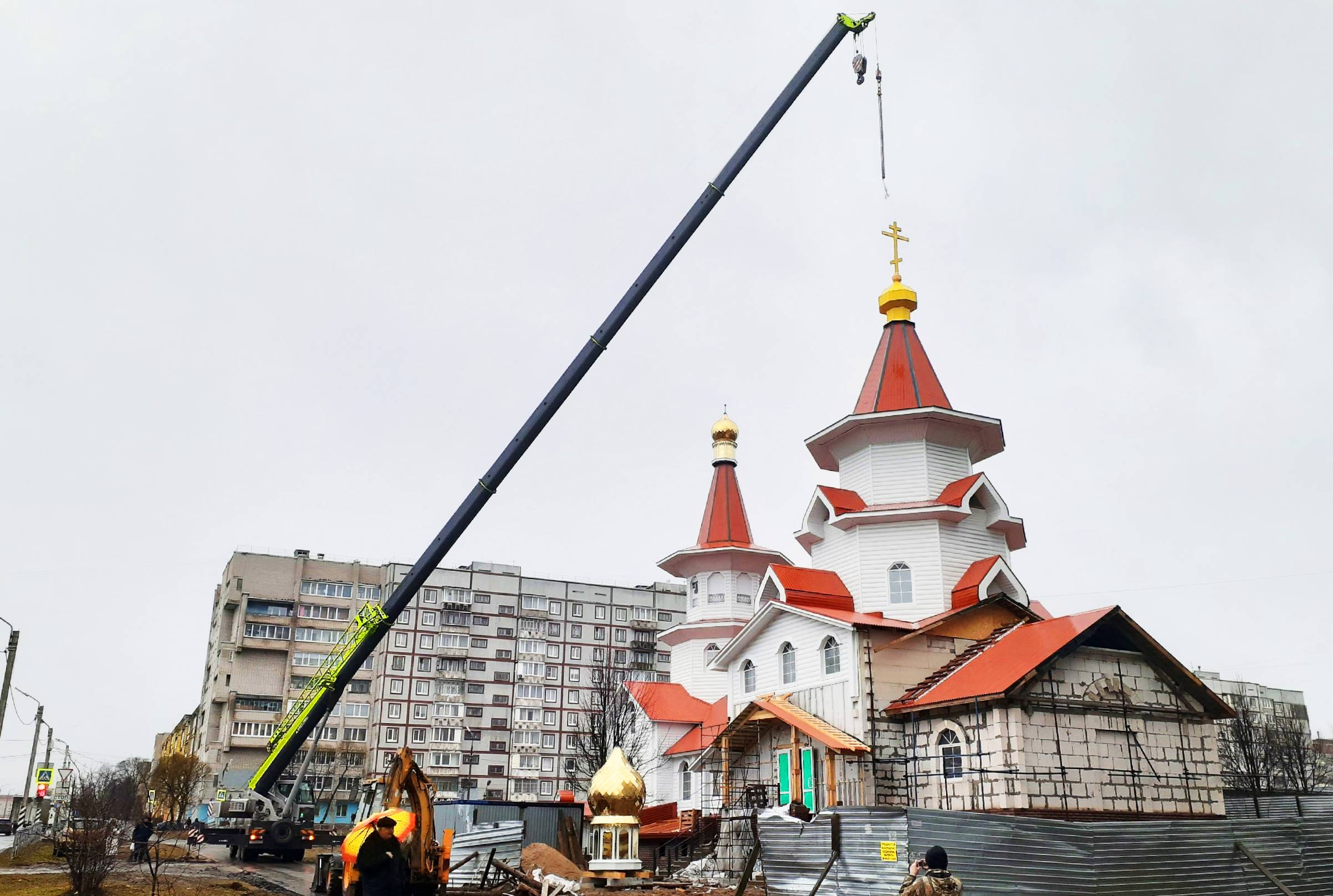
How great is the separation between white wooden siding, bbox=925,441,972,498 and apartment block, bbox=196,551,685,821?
43.5 meters

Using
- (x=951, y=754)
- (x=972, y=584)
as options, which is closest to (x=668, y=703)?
(x=972, y=584)

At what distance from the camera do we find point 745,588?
42.5 meters

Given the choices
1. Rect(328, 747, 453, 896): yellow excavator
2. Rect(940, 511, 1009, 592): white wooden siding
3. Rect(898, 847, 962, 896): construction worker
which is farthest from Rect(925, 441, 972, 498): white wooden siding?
Rect(898, 847, 962, 896): construction worker

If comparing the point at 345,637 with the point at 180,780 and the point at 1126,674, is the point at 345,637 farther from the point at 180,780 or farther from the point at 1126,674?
the point at 180,780

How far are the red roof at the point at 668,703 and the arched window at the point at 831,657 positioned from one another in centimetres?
1392

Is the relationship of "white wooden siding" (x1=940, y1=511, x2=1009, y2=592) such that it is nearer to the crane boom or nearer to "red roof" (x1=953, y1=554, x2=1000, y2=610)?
"red roof" (x1=953, y1=554, x2=1000, y2=610)

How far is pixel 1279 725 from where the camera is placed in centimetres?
6838

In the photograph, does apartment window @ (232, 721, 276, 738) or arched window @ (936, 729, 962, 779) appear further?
apartment window @ (232, 721, 276, 738)

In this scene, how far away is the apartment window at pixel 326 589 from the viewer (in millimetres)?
71000

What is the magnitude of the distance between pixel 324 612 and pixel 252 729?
27.4 feet

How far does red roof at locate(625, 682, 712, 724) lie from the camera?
41.1 meters

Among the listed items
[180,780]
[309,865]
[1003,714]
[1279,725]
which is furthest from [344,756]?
[1279,725]

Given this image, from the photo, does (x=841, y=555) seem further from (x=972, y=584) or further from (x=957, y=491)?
(x=972, y=584)

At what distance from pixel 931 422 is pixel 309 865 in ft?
69.6
